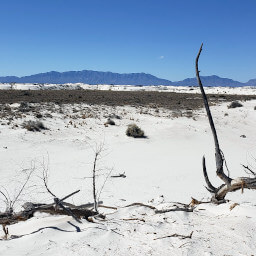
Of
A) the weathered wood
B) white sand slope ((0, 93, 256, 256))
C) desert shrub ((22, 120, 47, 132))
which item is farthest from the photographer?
desert shrub ((22, 120, 47, 132))

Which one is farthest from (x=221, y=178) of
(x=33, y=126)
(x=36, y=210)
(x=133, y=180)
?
(x=33, y=126)

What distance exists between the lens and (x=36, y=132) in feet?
48.6

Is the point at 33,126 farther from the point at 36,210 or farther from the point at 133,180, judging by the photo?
the point at 36,210

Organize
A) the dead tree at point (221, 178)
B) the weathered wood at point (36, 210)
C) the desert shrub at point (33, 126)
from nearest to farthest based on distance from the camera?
the dead tree at point (221, 178) < the weathered wood at point (36, 210) < the desert shrub at point (33, 126)

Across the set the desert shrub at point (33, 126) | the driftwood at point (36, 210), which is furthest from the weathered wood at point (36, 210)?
the desert shrub at point (33, 126)

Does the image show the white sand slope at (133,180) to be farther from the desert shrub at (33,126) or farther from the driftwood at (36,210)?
the desert shrub at (33,126)

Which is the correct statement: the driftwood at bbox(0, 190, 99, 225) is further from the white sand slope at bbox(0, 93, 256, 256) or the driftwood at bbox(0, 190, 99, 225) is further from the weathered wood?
the white sand slope at bbox(0, 93, 256, 256)

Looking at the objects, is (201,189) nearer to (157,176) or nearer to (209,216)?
(157,176)

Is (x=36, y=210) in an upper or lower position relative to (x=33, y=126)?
lower

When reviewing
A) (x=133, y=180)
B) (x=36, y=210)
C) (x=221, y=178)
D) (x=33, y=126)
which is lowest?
(x=133, y=180)

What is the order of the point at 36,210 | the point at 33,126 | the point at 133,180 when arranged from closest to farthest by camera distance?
the point at 36,210
the point at 133,180
the point at 33,126

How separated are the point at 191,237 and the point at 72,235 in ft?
4.19

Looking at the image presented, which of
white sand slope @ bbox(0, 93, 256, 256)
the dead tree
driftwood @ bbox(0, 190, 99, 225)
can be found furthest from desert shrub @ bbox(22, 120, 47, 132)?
the dead tree

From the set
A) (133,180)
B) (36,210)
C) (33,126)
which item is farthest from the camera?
(33,126)
